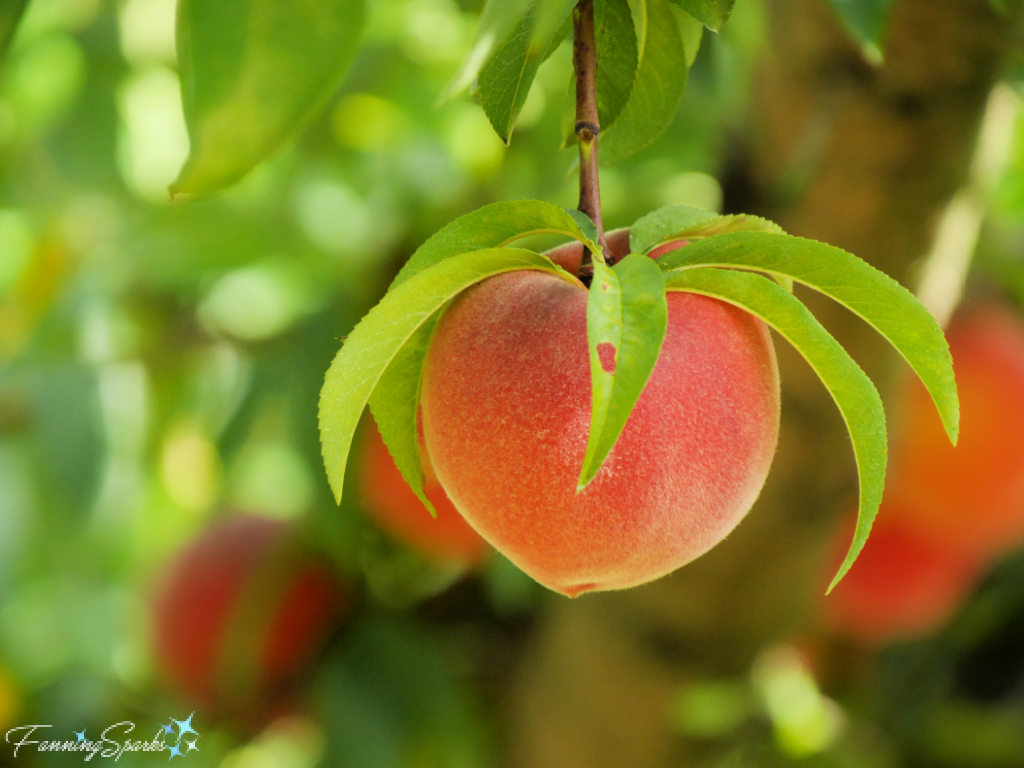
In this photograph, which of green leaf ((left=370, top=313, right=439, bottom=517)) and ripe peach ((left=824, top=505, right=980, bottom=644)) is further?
ripe peach ((left=824, top=505, right=980, bottom=644))

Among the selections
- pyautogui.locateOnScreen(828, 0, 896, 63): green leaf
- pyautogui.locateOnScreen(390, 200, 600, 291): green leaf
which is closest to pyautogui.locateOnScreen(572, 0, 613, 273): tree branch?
pyautogui.locateOnScreen(390, 200, 600, 291): green leaf

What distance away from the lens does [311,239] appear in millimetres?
1032

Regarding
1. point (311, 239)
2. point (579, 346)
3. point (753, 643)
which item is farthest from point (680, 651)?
point (579, 346)

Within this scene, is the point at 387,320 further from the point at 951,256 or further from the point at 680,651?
the point at 680,651

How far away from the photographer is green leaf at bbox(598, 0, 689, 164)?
11.3 inches

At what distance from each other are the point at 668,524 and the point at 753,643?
0.64 meters

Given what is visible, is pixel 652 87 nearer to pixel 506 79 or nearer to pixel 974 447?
pixel 506 79

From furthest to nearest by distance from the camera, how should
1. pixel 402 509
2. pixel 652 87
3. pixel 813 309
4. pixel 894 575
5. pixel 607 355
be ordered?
pixel 894 575 → pixel 402 509 → pixel 813 309 → pixel 652 87 → pixel 607 355

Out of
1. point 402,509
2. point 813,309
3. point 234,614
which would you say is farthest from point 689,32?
point 234,614

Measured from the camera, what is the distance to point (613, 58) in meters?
0.28

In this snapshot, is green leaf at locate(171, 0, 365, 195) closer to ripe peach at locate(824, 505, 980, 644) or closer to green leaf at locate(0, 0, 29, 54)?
green leaf at locate(0, 0, 29, 54)

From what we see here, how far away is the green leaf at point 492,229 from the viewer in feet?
0.75

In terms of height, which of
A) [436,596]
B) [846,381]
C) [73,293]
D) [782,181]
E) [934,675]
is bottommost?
[934,675]

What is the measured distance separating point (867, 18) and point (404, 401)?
0.21 metres
